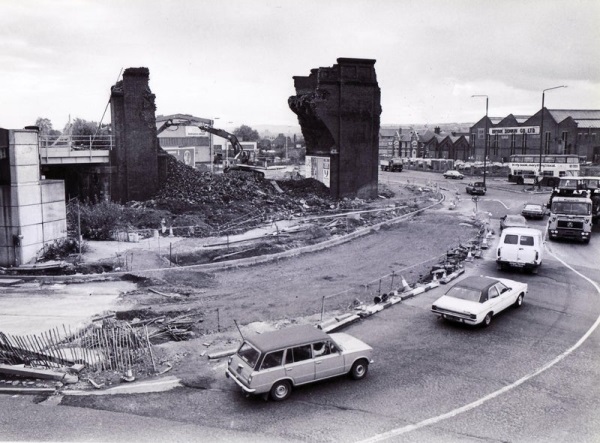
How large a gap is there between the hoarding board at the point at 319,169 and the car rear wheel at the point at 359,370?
35720mm

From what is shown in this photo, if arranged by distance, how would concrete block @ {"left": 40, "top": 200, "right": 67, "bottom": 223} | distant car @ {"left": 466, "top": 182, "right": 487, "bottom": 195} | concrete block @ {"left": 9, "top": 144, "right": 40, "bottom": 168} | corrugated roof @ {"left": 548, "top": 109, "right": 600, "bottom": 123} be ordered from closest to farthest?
concrete block @ {"left": 9, "top": 144, "right": 40, "bottom": 168} < concrete block @ {"left": 40, "top": 200, "right": 67, "bottom": 223} < distant car @ {"left": 466, "top": 182, "right": 487, "bottom": 195} < corrugated roof @ {"left": 548, "top": 109, "right": 600, "bottom": 123}

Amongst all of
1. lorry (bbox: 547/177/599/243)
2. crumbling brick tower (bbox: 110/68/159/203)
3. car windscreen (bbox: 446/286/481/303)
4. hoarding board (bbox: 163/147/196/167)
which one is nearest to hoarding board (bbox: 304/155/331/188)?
crumbling brick tower (bbox: 110/68/159/203)

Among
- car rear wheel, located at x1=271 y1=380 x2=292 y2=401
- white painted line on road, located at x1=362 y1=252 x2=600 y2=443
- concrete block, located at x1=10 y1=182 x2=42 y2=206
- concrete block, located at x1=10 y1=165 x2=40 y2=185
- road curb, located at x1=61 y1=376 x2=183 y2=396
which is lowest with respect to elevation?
road curb, located at x1=61 y1=376 x2=183 y2=396

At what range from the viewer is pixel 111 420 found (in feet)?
35.1

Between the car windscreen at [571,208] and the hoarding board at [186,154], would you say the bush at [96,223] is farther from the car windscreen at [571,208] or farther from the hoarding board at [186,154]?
the hoarding board at [186,154]

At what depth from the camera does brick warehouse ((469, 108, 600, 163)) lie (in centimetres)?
8119

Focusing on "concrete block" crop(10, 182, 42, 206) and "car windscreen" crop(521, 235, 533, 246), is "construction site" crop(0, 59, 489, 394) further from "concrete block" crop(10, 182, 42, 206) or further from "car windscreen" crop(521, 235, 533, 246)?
"car windscreen" crop(521, 235, 533, 246)

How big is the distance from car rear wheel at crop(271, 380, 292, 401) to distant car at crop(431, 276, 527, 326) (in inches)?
246

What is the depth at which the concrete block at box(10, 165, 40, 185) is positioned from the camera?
23.2 metres

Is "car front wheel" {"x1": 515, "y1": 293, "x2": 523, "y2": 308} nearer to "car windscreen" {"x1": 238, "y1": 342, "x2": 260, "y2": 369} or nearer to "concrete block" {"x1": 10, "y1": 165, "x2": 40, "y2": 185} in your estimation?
"car windscreen" {"x1": 238, "y1": 342, "x2": 260, "y2": 369}

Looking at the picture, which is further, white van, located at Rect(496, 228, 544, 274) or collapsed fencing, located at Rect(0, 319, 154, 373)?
white van, located at Rect(496, 228, 544, 274)

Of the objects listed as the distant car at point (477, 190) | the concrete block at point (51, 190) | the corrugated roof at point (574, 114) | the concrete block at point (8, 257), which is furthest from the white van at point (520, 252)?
the corrugated roof at point (574, 114)

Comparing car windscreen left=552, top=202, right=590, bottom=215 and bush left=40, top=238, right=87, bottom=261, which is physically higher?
car windscreen left=552, top=202, right=590, bottom=215

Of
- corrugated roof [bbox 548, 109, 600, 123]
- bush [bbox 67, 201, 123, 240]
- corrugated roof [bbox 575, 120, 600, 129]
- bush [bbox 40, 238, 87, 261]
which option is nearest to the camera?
bush [bbox 40, 238, 87, 261]
